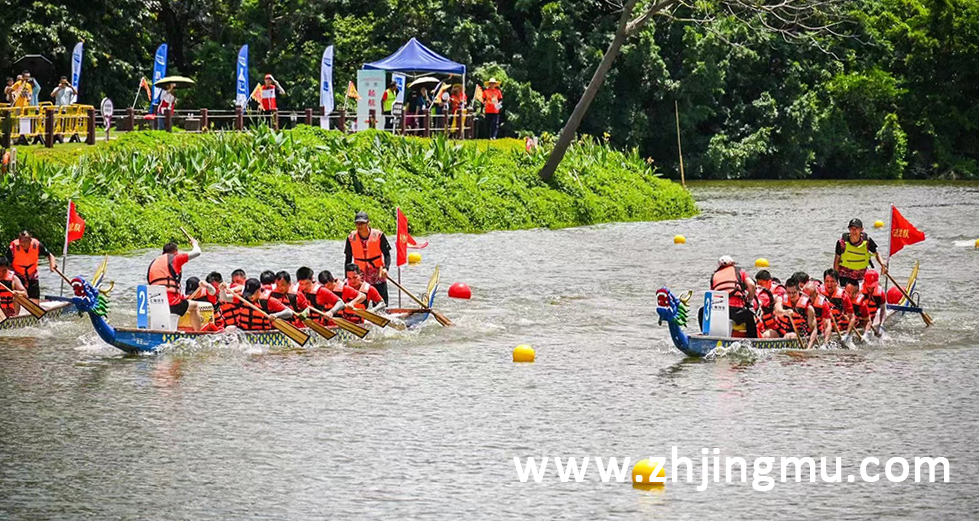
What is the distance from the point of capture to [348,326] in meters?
21.8

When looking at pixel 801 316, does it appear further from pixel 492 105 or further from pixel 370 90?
pixel 492 105

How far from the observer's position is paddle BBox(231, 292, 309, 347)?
20984mm

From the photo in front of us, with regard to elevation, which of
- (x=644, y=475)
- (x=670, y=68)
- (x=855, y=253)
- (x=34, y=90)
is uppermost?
(x=670, y=68)

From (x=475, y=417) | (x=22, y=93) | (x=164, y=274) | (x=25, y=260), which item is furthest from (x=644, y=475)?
(x=22, y=93)

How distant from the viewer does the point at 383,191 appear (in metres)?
37.9

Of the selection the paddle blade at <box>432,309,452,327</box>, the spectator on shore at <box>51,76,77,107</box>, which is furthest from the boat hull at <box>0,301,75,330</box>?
the spectator on shore at <box>51,76,77,107</box>

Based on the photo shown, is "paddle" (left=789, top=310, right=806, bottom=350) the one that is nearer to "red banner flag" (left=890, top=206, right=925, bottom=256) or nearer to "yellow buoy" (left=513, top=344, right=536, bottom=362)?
"yellow buoy" (left=513, top=344, right=536, bottom=362)

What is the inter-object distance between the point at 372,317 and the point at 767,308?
5.69 metres

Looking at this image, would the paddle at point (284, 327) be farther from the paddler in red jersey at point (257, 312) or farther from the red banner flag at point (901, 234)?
the red banner flag at point (901, 234)

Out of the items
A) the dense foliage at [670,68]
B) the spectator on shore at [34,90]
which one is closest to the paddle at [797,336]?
the spectator on shore at [34,90]

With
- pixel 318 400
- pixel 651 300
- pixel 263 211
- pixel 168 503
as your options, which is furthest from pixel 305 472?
pixel 263 211

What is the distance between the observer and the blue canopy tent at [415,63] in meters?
48.0

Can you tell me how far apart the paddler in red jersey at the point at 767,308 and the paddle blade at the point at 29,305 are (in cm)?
1070

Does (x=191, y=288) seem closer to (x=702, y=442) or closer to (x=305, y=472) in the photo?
(x=305, y=472)
